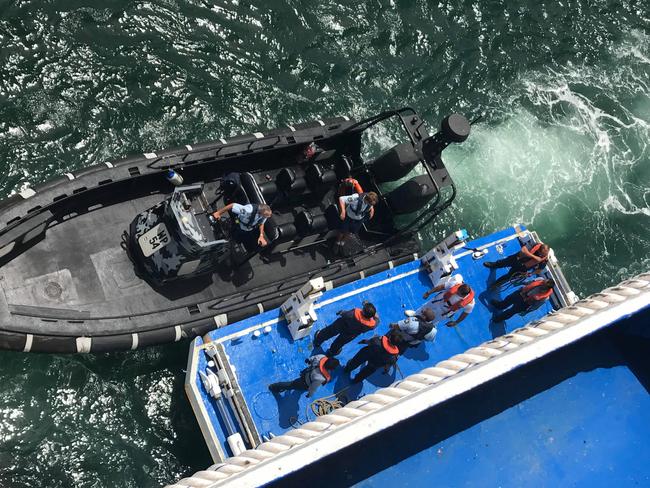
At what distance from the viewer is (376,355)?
1023 cm

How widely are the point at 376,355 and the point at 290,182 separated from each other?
330 centimetres

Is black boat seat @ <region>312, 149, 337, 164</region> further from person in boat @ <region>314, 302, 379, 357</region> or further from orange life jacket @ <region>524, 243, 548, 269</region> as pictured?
orange life jacket @ <region>524, 243, 548, 269</region>

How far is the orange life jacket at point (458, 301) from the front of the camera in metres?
10.5

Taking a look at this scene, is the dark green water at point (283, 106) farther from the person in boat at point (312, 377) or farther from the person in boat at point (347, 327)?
the person in boat at point (347, 327)

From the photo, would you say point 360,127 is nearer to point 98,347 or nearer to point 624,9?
point 98,347

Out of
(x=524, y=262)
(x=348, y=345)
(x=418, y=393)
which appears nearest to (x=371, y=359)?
(x=348, y=345)

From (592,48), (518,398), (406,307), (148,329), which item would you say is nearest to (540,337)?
(518,398)

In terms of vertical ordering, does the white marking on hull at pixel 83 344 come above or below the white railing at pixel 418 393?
above

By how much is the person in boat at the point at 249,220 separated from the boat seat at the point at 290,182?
1.13 m

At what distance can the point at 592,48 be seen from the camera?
55.8ft

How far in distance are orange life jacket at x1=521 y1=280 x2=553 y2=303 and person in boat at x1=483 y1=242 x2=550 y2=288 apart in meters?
0.32

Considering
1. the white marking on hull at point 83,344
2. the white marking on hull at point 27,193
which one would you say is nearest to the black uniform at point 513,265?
the white marking on hull at point 83,344

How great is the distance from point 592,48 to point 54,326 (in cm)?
1430

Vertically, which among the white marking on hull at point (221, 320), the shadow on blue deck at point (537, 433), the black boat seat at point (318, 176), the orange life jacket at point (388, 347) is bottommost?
the shadow on blue deck at point (537, 433)
